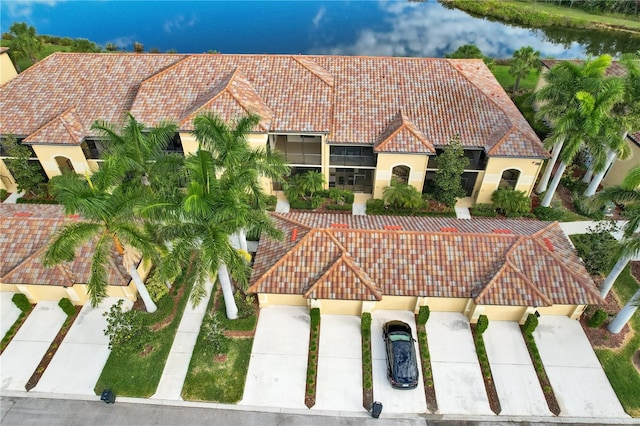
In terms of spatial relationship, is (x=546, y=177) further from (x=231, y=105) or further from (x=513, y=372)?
(x=231, y=105)

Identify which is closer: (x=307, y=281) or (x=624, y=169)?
(x=307, y=281)

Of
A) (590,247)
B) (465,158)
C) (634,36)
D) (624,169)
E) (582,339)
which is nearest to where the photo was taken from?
(582,339)

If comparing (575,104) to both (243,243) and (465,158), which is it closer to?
(465,158)

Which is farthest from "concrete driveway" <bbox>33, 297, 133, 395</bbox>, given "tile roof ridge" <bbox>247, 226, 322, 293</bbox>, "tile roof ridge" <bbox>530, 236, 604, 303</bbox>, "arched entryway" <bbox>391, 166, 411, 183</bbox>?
"tile roof ridge" <bbox>530, 236, 604, 303</bbox>

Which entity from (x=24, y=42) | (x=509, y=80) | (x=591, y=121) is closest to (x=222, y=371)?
(x=591, y=121)

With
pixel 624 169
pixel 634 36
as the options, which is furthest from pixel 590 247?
pixel 634 36

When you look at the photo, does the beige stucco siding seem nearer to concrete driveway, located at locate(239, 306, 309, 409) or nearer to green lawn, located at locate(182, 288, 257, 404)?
concrete driveway, located at locate(239, 306, 309, 409)

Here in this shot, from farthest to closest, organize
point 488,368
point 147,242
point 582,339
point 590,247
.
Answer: point 590,247 < point 582,339 < point 488,368 < point 147,242
